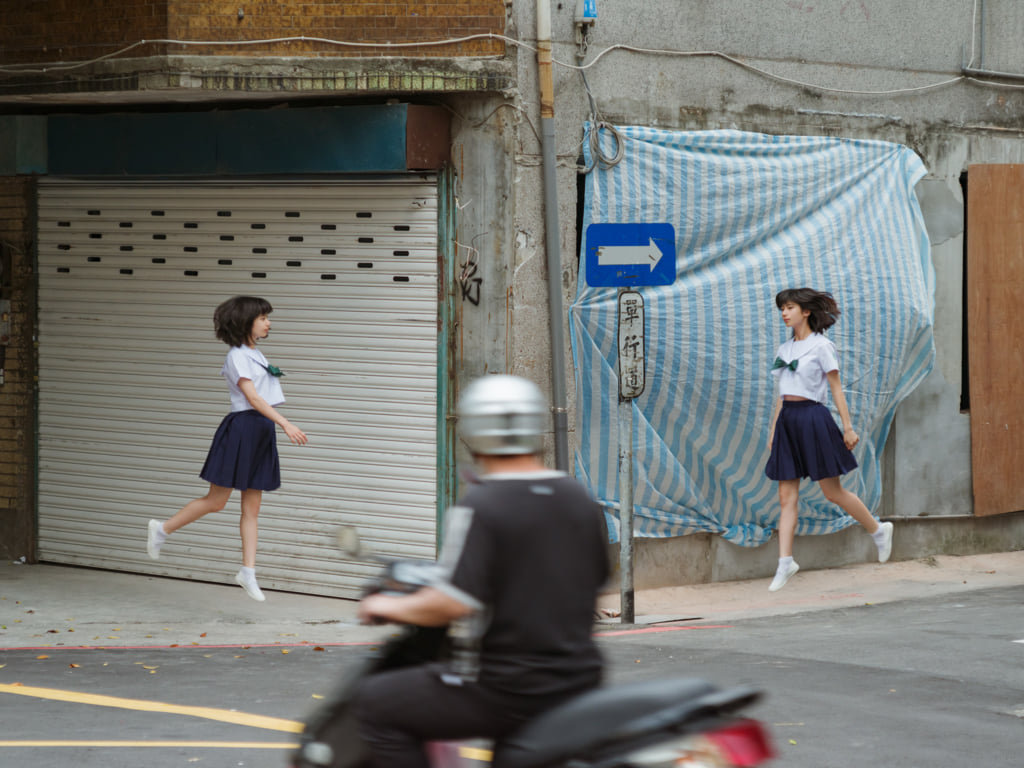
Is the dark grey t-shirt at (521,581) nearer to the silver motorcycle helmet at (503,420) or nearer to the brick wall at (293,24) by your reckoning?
the silver motorcycle helmet at (503,420)

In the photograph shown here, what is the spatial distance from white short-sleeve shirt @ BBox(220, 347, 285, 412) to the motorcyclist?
5.77 m

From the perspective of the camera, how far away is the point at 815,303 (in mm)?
10344

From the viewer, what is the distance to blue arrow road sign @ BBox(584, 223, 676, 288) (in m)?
9.17

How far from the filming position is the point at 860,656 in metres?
8.32

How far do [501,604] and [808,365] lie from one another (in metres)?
7.06

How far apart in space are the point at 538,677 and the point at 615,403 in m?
6.83

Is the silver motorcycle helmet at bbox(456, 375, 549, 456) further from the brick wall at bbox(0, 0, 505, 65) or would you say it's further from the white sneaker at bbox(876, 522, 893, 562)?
the white sneaker at bbox(876, 522, 893, 562)

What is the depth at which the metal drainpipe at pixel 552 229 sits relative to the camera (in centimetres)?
1002

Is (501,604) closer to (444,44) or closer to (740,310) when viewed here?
(444,44)

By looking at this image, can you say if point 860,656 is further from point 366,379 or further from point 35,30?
point 35,30

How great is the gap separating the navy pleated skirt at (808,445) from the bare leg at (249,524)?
3663 mm

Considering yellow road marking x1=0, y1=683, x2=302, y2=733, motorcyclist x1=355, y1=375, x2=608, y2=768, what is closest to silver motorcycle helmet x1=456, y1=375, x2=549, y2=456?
motorcyclist x1=355, y1=375, x2=608, y2=768

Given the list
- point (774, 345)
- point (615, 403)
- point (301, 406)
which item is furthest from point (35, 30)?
point (774, 345)

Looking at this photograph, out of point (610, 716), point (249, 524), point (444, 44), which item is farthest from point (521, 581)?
point (444, 44)
